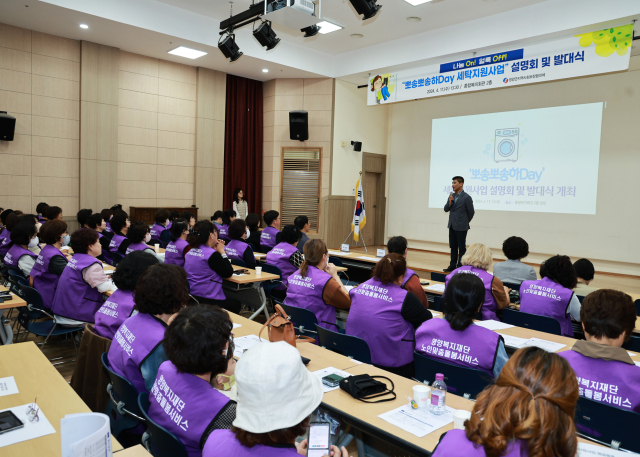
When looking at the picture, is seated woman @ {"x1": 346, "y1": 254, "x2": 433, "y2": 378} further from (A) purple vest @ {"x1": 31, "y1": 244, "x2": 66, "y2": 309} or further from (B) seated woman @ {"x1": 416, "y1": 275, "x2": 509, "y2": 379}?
(A) purple vest @ {"x1": 31, "y1": 244, "x2": 66, "y2": 309}

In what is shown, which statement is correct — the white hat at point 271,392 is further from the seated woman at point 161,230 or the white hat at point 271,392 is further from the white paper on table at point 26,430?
the seated woman at point 161,230

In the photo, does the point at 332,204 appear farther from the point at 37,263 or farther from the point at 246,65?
the point at 37,263

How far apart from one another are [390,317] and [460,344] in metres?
0.64

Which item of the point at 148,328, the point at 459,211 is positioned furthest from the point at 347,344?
the point at 459,211

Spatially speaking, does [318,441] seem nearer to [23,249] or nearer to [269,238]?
[23,249]

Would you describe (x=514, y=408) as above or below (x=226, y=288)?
above

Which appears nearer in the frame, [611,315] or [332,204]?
[611,315]

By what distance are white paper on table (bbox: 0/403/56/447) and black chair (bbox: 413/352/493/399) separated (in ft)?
5.47

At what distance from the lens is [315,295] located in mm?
3543

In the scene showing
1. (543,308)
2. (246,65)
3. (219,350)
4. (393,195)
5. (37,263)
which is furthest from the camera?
(393,195)

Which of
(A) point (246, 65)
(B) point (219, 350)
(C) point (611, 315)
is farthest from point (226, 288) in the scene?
(A) point (246, 65)

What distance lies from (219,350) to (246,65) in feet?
30.4

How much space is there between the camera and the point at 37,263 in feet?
13.5

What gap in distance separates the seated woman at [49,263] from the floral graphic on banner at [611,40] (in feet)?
22.9
